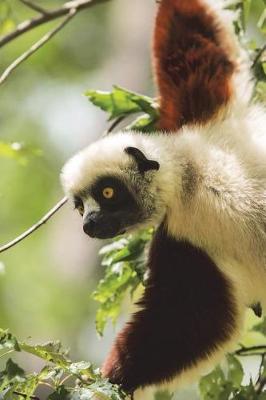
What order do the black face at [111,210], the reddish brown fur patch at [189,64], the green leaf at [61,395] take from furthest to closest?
the reddish brown fur patch at [189,64] → the black face at [111,210] → the green leaf at [61,395]

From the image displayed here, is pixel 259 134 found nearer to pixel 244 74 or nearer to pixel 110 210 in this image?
pixel 244 74

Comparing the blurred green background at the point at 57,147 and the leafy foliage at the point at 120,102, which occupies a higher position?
the leafy foliage at the point at 120,102

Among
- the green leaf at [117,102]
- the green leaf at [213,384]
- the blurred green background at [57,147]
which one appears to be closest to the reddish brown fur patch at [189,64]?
the green leaf at [117,102]

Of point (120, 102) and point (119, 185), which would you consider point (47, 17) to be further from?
point (119, 185)

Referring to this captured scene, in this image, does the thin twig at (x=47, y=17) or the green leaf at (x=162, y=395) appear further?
the green leaf at (x=162, y=395)

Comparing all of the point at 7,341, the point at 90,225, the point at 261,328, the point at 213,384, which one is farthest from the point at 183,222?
the point at 7,341

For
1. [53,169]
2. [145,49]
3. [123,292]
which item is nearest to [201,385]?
[123,292]

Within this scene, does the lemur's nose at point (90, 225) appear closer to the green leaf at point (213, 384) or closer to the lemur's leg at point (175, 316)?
the lemur's leg at point (175, 316)

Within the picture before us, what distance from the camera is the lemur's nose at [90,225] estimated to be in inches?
173

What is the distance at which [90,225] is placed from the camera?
14.4ft

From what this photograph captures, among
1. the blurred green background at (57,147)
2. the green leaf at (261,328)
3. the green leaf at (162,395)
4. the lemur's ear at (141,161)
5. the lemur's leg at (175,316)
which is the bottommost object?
the blurred green background at (57,147)

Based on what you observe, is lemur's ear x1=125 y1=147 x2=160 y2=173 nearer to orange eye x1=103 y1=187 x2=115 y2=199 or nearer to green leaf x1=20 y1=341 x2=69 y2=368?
orange eye x1=103 y1=187 x2=115 y2=199

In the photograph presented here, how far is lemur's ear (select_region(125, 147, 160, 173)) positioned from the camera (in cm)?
449

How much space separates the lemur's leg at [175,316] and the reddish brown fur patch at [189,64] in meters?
0.78
